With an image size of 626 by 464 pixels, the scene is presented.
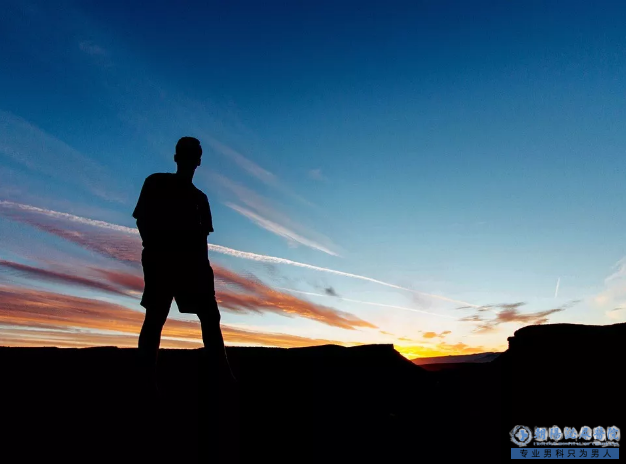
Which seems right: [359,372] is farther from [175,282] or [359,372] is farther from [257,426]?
[175,282]

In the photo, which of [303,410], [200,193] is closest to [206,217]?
[200,193]

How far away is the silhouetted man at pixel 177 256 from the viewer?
12.1 feet

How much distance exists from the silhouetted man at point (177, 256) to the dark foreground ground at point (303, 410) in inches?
18.9

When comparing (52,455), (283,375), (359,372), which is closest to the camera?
(52,455)

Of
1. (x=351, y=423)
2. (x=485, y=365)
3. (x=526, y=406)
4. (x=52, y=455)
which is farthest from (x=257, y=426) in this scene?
(x=485, y=365)

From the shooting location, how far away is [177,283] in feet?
12.4

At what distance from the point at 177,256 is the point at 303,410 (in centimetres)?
173

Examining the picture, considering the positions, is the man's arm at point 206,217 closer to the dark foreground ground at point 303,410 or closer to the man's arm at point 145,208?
the man's arm at point 145,208

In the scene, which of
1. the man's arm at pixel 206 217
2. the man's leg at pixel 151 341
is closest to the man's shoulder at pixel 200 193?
the man's arm at pixel 206 217

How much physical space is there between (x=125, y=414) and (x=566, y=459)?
3.04 metres

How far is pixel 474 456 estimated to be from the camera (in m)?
2.84

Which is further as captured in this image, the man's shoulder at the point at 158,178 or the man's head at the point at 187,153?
the man's head at the point at 187,153

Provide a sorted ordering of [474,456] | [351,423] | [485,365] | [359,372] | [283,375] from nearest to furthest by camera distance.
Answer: [474,456] < [351,423] < [283,375] < [359,372] < [485,365]

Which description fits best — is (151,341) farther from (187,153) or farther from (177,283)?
(187,153)
